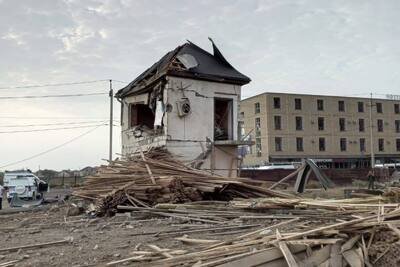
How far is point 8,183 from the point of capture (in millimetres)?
25984

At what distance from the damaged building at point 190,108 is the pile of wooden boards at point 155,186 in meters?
5.08

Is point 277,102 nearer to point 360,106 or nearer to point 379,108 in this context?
point 360,106

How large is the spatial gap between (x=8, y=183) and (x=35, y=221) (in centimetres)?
1284

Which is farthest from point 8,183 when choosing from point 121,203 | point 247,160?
point 247,160

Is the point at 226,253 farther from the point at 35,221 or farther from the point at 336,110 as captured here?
the point at 336,110

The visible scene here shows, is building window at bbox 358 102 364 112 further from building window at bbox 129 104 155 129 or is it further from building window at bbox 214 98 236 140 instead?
building window at bbox 129 104 155 129

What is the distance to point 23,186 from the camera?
84.1 ft

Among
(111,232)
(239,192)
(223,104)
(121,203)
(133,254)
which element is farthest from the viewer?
(223,104)

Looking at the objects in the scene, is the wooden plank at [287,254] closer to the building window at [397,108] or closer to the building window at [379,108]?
the building window at [379,108]

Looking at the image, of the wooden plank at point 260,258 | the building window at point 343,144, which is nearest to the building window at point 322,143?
the building window at point 343,144

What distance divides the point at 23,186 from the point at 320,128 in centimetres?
5342

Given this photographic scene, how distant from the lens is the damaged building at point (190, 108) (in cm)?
2234

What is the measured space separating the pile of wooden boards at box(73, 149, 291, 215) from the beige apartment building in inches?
2037

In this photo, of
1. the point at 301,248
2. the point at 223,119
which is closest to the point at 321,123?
the point at 223,119
